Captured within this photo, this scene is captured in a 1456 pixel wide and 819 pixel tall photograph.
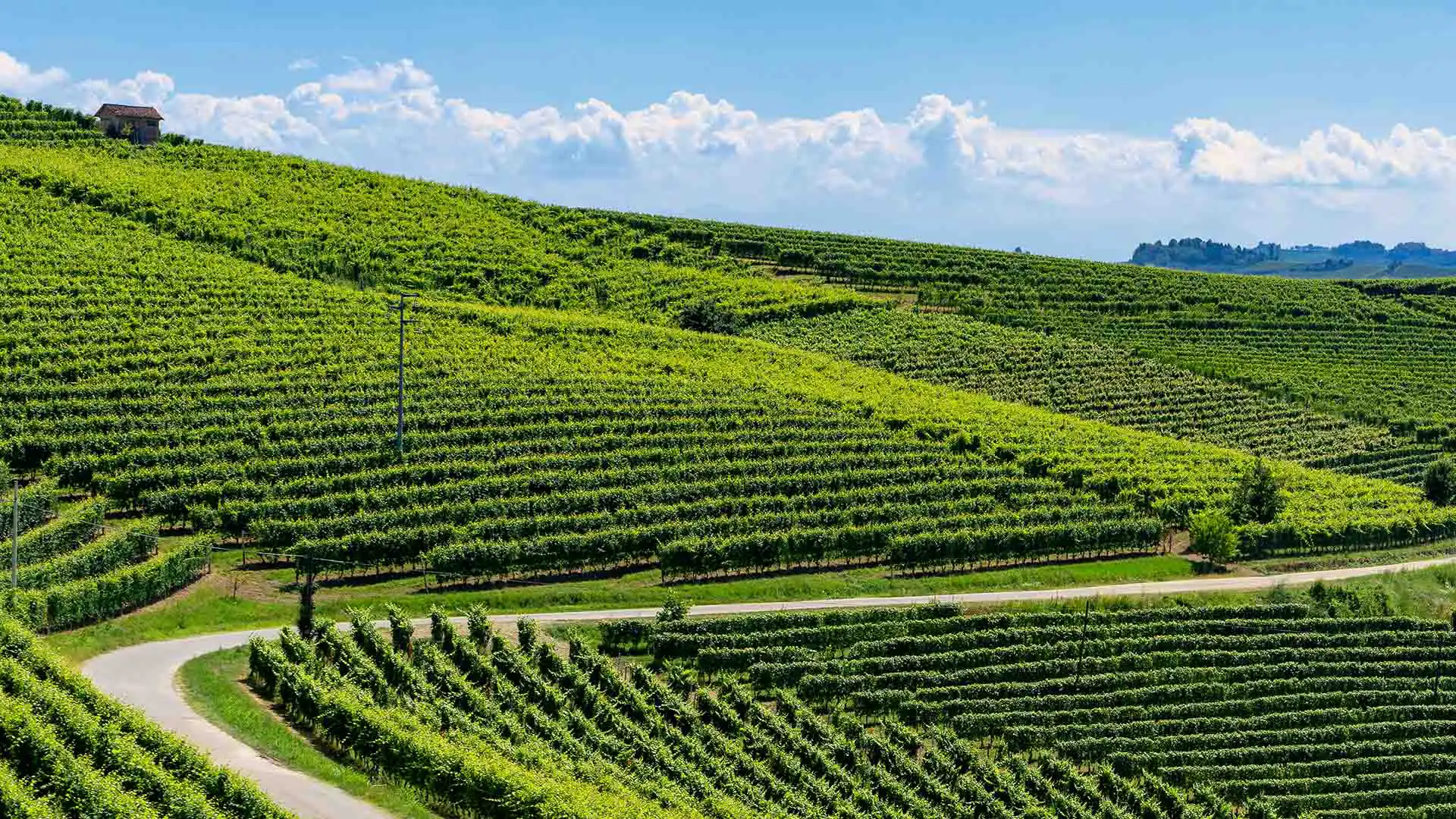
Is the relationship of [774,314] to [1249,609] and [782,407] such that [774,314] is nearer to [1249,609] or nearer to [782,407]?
[782,407]

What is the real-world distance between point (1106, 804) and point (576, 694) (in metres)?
17.9

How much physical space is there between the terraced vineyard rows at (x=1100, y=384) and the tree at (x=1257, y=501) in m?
18.1

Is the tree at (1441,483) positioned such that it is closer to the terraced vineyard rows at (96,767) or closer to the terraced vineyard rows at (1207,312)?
the terraced vineyard rows at (1207,312)

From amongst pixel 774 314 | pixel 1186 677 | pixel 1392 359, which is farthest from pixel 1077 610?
pixel 1392 359

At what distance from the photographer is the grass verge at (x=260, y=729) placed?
36375 mm

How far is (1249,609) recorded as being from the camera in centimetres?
6219

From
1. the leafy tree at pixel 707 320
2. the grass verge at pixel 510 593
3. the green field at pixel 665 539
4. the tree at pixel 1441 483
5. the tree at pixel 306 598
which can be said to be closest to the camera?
the green field at pixel 665 539

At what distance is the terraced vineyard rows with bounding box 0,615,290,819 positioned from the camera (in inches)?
1229

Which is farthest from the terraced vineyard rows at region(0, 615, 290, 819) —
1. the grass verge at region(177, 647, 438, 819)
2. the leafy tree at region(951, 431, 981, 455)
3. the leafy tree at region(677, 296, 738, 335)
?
the leafy tree at region(677, 296, 738, 335)

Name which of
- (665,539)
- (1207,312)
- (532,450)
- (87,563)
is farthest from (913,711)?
(1207,312)

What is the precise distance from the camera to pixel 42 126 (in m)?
126

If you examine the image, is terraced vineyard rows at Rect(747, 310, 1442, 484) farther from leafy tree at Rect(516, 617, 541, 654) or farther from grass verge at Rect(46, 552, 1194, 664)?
leafy tree at Rect(516, 617, 541, 654)

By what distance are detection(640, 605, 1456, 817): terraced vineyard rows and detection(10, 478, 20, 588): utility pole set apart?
20.5 m

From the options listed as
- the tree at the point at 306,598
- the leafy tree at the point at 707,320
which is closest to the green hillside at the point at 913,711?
the tree at the point at 306,598
